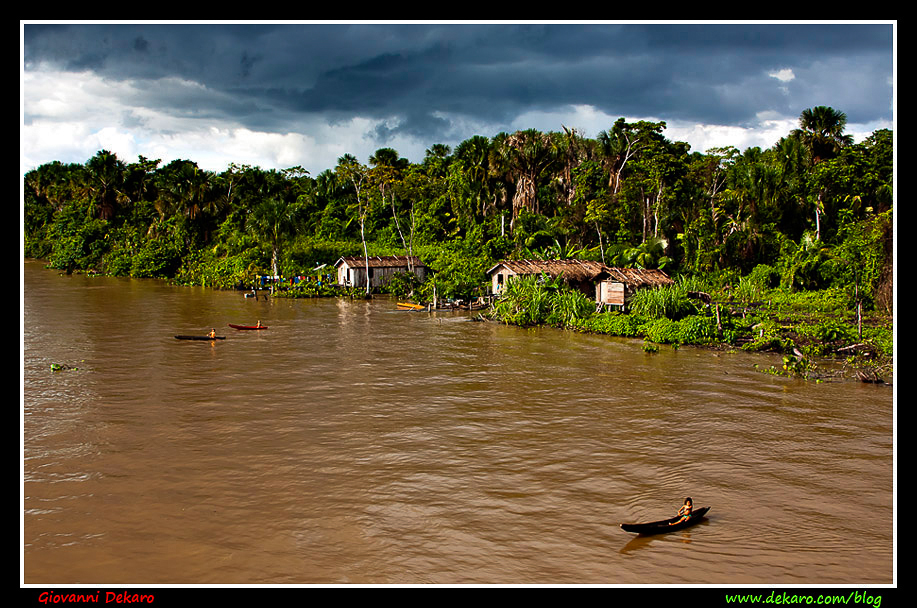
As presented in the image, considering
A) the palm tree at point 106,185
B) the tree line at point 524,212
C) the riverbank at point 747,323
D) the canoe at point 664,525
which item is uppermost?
the palm tree at point 106,185

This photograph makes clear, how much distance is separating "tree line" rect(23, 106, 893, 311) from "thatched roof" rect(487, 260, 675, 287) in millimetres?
3522

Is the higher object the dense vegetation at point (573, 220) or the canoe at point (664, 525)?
the dense vegetation at point (573, 220)

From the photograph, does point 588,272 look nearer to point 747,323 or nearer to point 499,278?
point 499,278

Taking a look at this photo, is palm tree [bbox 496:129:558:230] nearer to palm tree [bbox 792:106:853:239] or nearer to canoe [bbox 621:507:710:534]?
palm tree [bbox 792:106:853:239]

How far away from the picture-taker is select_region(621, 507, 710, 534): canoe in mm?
7895

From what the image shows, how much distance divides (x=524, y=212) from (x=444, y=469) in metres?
29.8

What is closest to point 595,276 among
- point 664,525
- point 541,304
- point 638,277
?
point 638,277

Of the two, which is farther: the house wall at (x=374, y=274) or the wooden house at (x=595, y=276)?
the house wall at (x=374, y=274)

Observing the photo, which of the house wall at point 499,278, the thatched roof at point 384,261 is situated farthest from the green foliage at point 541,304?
the thatched roof at point 384,261

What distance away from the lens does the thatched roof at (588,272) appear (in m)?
26.0

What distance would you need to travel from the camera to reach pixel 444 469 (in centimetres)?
1034

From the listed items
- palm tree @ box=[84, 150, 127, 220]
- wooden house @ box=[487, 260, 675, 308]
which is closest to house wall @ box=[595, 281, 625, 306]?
wooden house @ box=[487, 260, 675, 308]

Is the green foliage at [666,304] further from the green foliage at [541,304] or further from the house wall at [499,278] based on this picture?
the house wall at [499,278]
